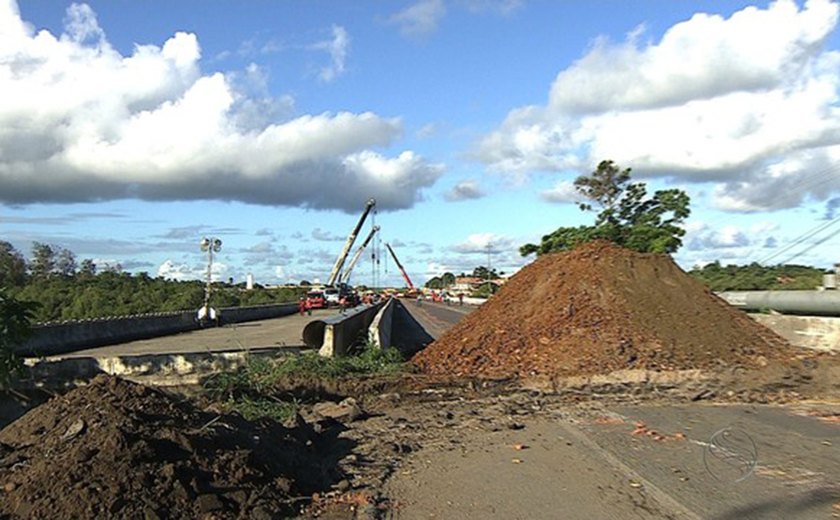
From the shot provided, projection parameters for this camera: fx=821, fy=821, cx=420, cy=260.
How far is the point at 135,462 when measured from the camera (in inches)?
276

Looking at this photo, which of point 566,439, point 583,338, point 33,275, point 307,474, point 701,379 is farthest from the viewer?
point 33,275

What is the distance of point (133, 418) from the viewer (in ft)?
25.8

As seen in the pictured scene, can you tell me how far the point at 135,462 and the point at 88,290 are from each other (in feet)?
157

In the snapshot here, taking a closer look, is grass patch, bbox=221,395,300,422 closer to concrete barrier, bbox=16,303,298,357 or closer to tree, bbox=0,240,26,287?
Result: concrete barrier, bbox=16,303,298,357

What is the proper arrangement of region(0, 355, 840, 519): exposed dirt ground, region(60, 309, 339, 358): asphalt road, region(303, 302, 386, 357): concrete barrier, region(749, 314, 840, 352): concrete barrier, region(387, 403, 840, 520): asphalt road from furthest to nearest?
region(60, 309, 339, 358): asphalt road, region(749, 314, 840, 352): concrete barrier, region(303, 302, 386, 357): concrete barrier, region(387, 403, 840, 520): asphalt road, region(0, 355, 840, 519): exposed dirt ground

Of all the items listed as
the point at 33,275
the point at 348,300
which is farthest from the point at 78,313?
the point at 348,300

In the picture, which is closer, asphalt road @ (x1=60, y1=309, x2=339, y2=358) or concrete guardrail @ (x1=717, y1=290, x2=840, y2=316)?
concrete guardrail @ (x1=717, y1=290, x2=840, y2=316)

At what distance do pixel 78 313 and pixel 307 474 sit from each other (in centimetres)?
4092

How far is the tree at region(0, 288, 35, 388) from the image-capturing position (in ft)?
33.6

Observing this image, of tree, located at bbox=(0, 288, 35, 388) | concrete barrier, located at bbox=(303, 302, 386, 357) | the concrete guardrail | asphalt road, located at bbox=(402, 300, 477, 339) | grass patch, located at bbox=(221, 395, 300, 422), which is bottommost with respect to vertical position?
asphalt road, located at bbox=(402, 300, 477, 339)

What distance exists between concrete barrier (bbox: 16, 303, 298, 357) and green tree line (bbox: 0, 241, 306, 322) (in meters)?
8.48

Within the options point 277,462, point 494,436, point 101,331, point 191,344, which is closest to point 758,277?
point 191,344

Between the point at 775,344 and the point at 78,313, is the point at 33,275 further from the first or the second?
the point at 775,344

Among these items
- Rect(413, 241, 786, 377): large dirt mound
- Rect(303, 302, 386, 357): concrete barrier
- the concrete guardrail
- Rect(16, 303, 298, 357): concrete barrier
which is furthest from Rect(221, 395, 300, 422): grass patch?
the concrete guardrail
